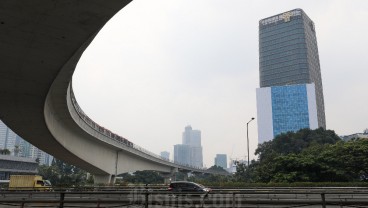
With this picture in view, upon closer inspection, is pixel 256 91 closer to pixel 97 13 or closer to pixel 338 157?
pixel 338 157

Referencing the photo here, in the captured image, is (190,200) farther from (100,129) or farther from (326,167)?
(326,167)

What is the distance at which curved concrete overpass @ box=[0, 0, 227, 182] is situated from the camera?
11.2 meters

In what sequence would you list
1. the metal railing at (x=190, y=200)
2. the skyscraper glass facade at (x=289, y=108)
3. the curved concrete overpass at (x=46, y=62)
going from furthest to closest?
the skyscraper glass facade at (x=289, y=108) → the curved concrete overpass at (x=46, y=62) → the metal railing at (x=190, y=200)

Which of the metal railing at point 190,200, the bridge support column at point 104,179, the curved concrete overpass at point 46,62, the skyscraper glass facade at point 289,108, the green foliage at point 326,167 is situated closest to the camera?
the metal railing at point 190,200

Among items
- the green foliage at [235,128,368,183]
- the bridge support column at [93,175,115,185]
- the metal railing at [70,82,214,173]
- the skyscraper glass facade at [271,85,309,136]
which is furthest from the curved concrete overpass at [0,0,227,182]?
the skyscraper glass facade at [271,85,309,136]

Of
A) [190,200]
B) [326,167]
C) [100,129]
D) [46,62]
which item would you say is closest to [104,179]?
[100,129]

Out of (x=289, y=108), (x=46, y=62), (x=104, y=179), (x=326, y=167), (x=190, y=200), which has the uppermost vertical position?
(x=289, y=108)

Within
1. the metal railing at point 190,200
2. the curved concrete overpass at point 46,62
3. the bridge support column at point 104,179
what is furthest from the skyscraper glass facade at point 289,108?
the metal railing at point 190,200

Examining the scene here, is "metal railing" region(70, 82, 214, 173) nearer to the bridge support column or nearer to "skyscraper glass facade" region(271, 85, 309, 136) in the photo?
the bridge support column

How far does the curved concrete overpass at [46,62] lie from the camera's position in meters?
11.2

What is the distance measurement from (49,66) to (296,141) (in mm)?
101635

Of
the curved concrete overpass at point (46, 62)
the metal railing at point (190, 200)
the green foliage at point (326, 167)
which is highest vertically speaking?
the curved concrete overpass at point (46, 62)

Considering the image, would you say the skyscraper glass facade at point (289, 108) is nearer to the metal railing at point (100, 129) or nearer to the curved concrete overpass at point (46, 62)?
the metal railing at point (100, 129)

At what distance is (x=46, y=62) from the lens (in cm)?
1528
